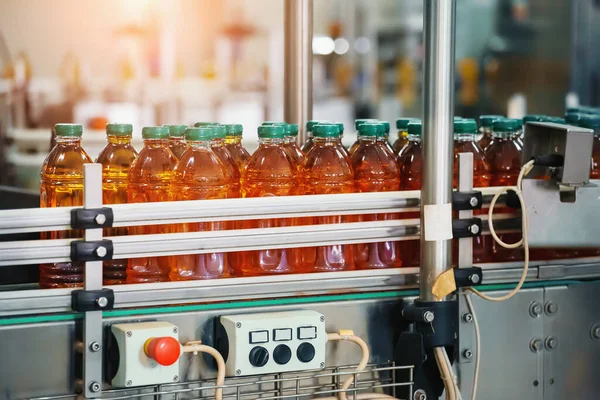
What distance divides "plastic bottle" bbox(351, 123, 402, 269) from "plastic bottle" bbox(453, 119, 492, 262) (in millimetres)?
135

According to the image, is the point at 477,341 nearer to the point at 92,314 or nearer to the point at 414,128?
the point at 414,128

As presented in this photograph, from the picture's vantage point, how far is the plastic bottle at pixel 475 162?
172 cm

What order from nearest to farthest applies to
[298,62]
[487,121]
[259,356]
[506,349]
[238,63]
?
[259,356]
[506,349]
[487,121]
[298,62]
[238,63]

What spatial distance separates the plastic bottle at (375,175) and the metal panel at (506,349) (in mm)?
178

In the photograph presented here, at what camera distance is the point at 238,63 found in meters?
5.45

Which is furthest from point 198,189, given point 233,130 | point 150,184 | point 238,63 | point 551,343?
point 238,63

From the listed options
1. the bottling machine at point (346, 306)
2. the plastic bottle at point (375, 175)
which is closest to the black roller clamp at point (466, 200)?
the bottling machine at point (346, 306)

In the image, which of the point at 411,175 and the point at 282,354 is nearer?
the point at 282,354

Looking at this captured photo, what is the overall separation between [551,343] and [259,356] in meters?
0.62

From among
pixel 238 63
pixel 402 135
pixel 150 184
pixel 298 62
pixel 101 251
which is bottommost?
pixel 101 251

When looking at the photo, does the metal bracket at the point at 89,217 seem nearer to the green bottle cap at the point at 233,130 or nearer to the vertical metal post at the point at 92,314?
the vertical metal post at the point at 92,314

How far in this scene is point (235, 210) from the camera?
1.47m

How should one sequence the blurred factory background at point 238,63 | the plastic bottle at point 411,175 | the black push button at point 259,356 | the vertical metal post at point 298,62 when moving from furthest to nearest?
the blurred factory background at point 238,63, the vertical metal post at point 298,62, the plastic bottle at point 411,175, the black push button at point 259,356

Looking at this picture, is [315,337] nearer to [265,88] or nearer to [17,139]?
[17,139]
